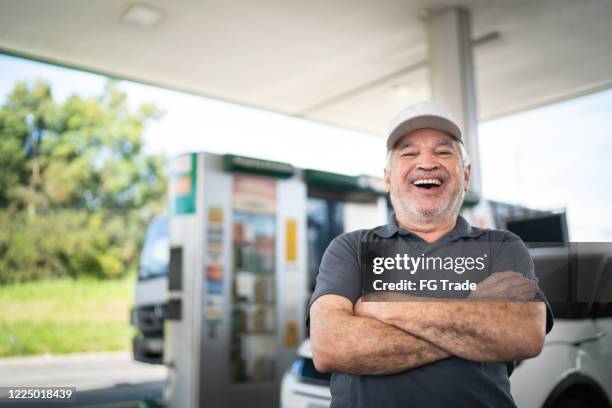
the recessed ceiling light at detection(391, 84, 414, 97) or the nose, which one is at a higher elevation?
the recessed ceiling light at detection(391, 84, 414, 97)

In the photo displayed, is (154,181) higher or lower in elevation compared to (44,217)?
higher

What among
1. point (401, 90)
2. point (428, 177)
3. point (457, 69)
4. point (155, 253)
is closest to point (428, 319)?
point (428, 177)

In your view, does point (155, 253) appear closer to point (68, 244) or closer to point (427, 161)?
point (427, 161)

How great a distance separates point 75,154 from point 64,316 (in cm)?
444

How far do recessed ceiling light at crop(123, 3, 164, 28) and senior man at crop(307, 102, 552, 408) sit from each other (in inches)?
193

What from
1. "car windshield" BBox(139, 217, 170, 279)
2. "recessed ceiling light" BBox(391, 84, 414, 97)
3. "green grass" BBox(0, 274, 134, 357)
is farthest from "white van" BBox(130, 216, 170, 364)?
"green grass" BBox(0, 274, 134, 357)

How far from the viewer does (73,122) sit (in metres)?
15.8

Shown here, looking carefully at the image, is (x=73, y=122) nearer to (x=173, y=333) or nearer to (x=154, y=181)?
(x=154, y=181)

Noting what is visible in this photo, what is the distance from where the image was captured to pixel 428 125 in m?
1.76

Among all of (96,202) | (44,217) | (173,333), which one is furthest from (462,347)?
(96,202)

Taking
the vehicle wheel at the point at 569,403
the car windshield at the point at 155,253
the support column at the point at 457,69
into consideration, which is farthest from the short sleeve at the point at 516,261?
the car windshield at the point at 155,253

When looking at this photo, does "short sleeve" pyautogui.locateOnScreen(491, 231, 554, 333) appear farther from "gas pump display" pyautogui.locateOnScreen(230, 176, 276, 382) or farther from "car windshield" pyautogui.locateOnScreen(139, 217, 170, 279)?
"car windshield" pyautogui.locateOnScreen(139, 217, 170, 279)

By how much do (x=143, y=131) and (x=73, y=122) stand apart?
6.60ft

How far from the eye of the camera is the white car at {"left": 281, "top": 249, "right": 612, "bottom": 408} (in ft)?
5.92
